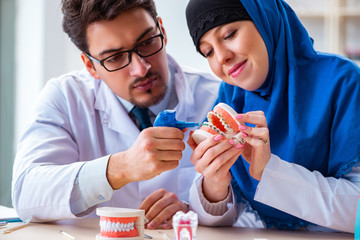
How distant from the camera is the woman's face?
174cm

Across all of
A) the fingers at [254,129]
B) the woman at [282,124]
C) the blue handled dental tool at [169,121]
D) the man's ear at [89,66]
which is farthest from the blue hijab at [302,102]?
the man's ear at [89,66]

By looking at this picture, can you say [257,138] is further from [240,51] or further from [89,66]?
[89,66]

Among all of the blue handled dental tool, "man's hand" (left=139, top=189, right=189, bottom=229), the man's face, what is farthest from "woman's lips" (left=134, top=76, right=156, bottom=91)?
the blue handled dental tool

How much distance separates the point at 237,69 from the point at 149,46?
0.62 metres

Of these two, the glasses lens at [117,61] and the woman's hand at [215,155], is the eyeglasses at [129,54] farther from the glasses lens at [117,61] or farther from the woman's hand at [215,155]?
the woman's hand at [215,155]

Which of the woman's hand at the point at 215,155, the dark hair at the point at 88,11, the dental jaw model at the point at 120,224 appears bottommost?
the dental jaw model at the point at 120,224

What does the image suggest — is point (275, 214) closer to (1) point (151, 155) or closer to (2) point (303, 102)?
(2) point (303, 102)

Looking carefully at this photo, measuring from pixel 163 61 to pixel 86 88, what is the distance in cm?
48

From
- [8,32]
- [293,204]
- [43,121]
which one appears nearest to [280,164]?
[293,204]

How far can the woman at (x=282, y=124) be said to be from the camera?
1.59 meters

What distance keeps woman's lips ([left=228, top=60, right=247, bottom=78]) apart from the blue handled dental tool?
1.16ft

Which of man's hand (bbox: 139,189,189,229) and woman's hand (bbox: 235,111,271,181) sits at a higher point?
woman's hand (bbox: 235,111,271,181)

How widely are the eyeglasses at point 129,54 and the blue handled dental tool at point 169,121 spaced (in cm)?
71

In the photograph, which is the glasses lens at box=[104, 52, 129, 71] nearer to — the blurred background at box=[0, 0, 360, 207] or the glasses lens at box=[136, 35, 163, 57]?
the glasses lens at box=[136, 35, 163, 57]
